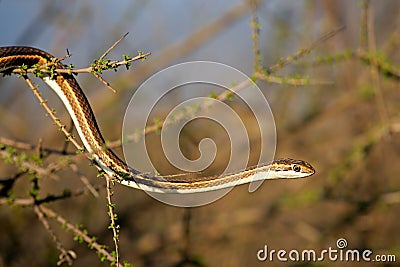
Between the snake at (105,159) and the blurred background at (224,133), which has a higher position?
the blurred background at (224,133)

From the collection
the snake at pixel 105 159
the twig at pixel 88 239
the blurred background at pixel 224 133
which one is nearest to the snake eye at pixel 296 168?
the snake at pixel 105 159

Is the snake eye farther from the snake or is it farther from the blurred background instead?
the blurred background

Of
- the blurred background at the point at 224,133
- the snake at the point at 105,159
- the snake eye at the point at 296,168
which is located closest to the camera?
the snake at the point at 105,159

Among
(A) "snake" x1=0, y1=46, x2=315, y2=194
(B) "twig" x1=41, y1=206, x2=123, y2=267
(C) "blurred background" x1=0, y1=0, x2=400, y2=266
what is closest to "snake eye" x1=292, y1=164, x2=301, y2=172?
(A) "snake" x1=0, y1=46, x2=315, y2=194

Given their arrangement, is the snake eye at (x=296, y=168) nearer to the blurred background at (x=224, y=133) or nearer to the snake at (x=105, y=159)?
the snake at (x=105, y=159)

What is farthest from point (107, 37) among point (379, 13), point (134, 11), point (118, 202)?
point (379, 13)

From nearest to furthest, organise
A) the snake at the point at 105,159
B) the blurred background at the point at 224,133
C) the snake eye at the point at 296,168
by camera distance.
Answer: the snake at the point at 105,159 → the snake eye at the point at 296,168 → the blurred background at the point at 224,133

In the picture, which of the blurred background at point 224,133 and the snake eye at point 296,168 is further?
the blurred background at point 224,133

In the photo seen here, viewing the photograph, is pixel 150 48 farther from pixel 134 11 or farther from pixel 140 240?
pixel 140 240
